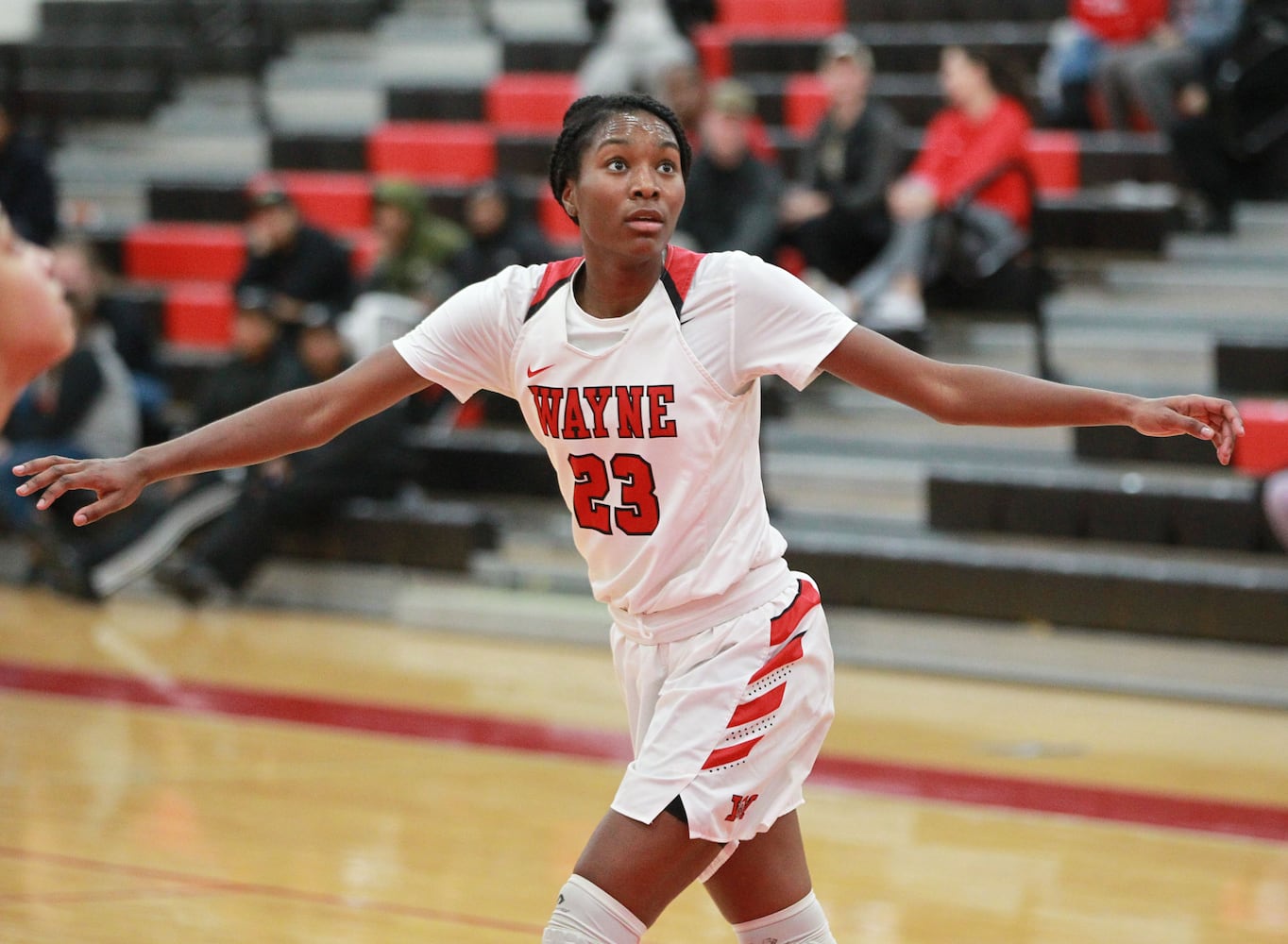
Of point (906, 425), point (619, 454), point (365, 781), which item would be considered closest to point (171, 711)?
point (365, 781)

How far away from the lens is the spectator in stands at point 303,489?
29.2 feet

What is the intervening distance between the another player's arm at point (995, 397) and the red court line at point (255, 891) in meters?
1.99

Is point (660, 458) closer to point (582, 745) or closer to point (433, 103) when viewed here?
point (582, 745)

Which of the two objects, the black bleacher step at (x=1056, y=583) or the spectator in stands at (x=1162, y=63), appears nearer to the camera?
the black bleacher step at (x=1056, y=583)

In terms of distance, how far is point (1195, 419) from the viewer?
2.90 m

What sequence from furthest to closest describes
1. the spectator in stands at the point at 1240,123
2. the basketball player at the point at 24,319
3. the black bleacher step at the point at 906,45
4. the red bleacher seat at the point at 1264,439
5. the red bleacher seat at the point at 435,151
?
the red bleacher seat at the point at 435,151 < the black bleacher step at the point at 906,45 < the spectator in stands at the point at 1240,123 < the red bleacher seat at the point at 1264,439 < the basketball player at the point at 24,319

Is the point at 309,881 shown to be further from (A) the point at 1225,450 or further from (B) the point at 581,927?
(A) the point at 1225,450

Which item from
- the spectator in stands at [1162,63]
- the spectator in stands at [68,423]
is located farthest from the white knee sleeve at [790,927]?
the spectator in stands at [68,423]

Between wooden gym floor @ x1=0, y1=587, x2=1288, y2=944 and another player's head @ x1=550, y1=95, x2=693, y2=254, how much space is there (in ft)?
6.67

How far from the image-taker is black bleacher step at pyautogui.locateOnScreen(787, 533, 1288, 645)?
7062mm

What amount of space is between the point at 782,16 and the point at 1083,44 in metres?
2.29

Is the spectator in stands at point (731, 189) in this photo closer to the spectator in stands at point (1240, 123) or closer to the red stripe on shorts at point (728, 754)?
the spectator in stands at point (1240, 123)

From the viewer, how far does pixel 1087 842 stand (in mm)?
5285

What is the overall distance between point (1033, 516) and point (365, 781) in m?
3.16
